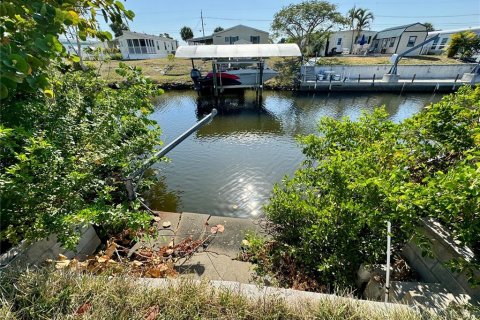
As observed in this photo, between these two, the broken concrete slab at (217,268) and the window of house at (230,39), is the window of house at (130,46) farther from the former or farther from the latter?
the broken concrete slab at (217,268)

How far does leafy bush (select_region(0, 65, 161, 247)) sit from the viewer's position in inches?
83.5

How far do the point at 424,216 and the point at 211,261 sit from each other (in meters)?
2.83

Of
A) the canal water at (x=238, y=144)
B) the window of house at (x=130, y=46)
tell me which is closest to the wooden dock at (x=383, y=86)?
the canal water at (x=238, y=144)

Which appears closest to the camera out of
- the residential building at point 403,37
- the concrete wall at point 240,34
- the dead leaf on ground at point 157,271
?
the dead leaf on ground at point 157,271

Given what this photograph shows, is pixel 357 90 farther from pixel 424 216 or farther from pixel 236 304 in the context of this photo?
pixel 236 304

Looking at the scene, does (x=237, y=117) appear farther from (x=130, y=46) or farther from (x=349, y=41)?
(x=349, y=41)

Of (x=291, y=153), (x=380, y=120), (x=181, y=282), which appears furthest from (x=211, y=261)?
(x=291, y=153)

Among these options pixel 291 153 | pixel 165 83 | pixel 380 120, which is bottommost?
pixel 291 153

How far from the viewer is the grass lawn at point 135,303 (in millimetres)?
1458

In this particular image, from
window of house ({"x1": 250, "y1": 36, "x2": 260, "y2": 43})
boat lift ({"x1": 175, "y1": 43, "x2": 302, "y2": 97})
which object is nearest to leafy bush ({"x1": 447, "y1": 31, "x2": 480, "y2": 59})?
boat lift ({"x1": 175, "y1": 43, "x2": 302, "y2": 97})

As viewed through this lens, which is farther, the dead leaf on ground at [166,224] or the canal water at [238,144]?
the canal water at [238,144]

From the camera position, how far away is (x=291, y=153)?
26.2ft

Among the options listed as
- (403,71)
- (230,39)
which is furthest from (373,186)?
(230,39)

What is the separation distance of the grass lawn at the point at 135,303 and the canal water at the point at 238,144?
3626 millimetres
